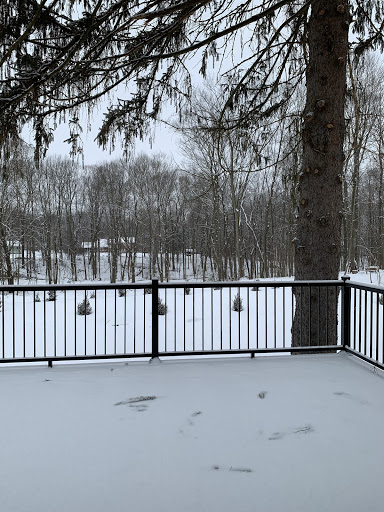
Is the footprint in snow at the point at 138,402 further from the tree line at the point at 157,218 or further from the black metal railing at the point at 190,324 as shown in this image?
the tree line at the point at 157,218

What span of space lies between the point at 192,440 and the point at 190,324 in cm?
789

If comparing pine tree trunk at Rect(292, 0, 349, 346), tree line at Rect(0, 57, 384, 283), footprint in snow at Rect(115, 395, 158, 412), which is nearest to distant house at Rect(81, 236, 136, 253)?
tree line at Rect(0, 57, 384, 283)

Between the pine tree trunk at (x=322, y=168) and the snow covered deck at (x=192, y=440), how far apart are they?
101 cm

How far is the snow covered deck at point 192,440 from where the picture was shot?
211 centimetres

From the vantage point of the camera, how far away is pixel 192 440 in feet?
9.05

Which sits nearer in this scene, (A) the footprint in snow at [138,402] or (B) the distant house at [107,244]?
(A) the footprint in snow at [138,402]

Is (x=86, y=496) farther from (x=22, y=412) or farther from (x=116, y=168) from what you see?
(x=116, y=168)

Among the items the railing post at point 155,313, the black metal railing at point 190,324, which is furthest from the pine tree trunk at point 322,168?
the railing post at point 155,313

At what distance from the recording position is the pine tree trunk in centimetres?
498

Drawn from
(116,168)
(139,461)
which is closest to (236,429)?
(139,461)

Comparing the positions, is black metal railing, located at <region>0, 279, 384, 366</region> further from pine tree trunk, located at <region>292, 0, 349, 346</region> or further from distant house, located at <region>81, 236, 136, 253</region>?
distant house, located at <region>81, 236, 136, 253</region>

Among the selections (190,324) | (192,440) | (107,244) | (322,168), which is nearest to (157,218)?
(107,244)

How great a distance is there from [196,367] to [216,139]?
3440mm

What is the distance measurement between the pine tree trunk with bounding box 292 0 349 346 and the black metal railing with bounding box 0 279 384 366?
49 millimetres
